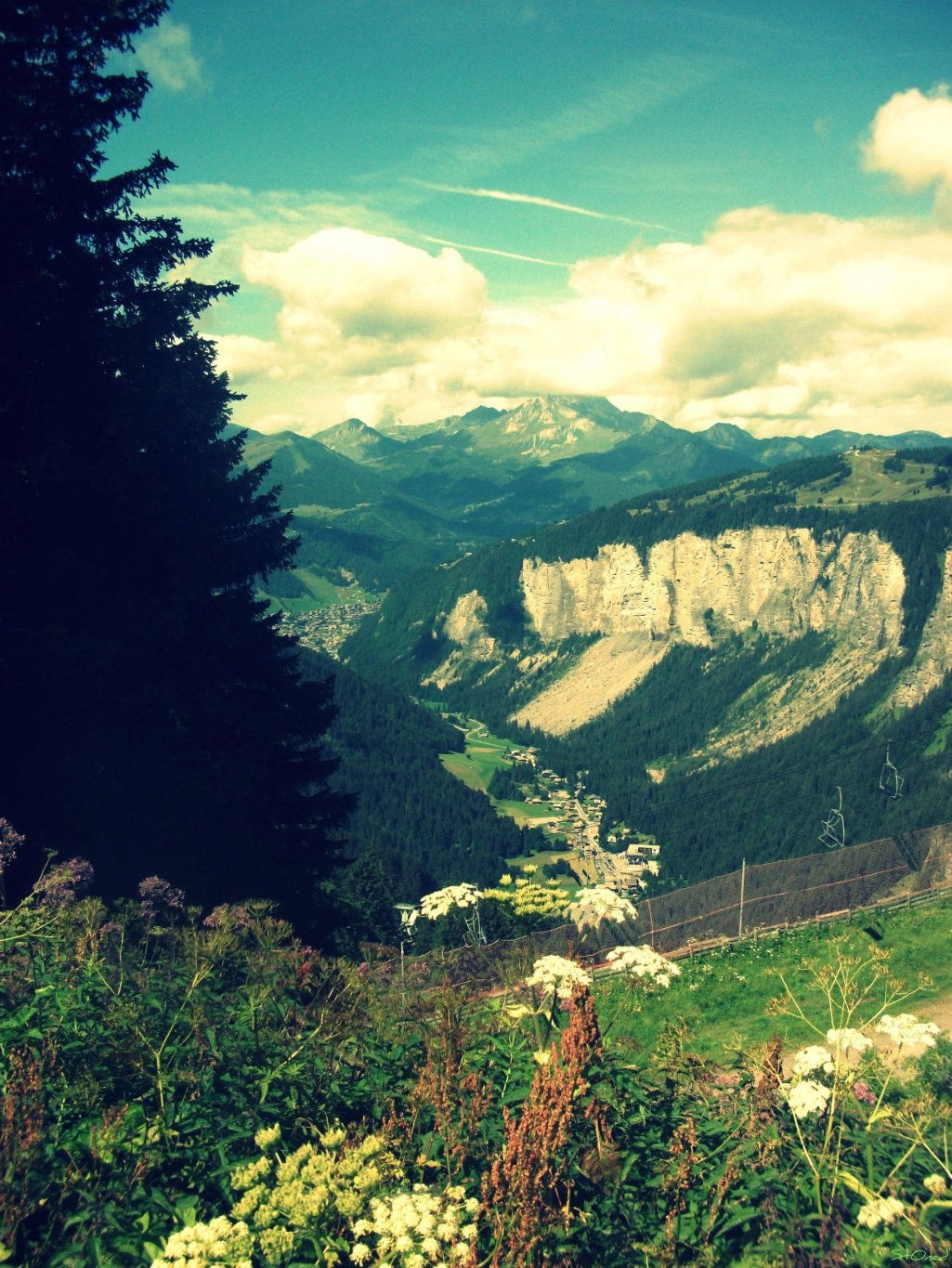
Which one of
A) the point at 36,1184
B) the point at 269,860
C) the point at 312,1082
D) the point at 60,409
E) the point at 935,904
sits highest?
the point at 60,409

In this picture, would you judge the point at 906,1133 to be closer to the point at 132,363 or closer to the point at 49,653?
the point at 49,653

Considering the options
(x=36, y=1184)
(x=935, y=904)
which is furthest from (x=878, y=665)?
(x=36, y=1184)

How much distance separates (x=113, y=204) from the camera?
46.1ft

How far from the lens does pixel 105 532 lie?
13.5 meters

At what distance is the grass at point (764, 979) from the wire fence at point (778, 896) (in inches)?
86.2

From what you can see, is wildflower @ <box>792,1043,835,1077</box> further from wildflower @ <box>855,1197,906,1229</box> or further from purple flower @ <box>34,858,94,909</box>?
purple flower @ <box>34,858,94,909</box>

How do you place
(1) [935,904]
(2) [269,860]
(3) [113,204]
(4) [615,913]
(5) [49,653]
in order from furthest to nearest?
1. (1) [935,904]
2. (2) [269,860]
3. (3) [113,204]
4. (5) [49,653]
5. (4) [615,913]

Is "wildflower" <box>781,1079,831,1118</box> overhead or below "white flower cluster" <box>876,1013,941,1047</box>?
overhead

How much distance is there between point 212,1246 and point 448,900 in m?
7.21

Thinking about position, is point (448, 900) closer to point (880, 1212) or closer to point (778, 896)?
point (880, 1212)

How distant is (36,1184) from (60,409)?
39.2 ft

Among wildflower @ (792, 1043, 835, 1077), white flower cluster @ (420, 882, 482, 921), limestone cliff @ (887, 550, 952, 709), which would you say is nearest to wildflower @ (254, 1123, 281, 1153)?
wildflower @ (792, 1043, 835, 1077)

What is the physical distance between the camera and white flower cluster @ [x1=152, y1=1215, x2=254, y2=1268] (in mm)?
3936

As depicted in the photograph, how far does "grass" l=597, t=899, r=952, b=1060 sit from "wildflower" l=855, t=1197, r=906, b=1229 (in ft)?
30.9
